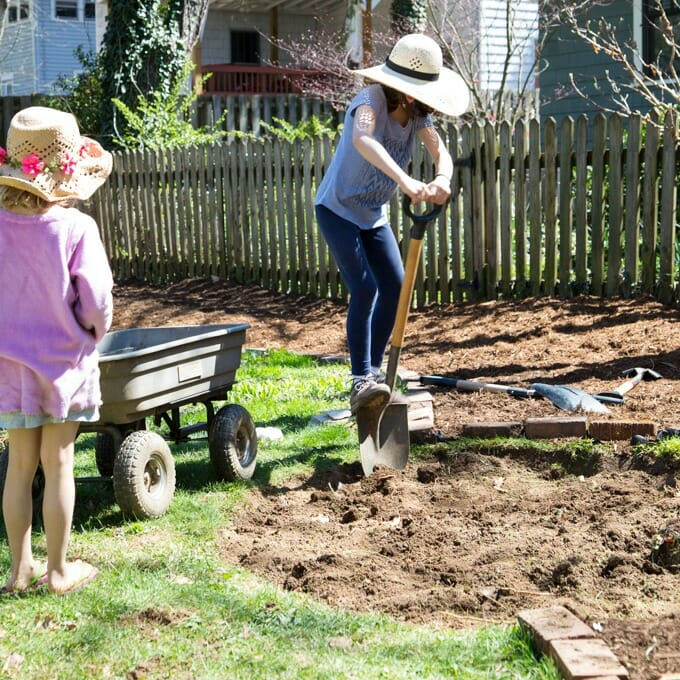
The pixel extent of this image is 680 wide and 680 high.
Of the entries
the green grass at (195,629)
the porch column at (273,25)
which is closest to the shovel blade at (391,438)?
the green grass at (195,629)

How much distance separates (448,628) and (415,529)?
0.98 m

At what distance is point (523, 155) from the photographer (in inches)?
363

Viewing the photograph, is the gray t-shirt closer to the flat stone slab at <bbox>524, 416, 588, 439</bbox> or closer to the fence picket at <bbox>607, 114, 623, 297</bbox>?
the flat stone slab at <bbox>524, 416, 588, 439</bbox>

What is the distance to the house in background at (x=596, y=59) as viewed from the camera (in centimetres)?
1478

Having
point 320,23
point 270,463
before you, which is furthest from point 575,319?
point 320,23

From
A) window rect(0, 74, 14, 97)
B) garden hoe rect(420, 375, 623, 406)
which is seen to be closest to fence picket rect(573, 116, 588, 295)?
garden hoe rect(420, 375, 623, 406)

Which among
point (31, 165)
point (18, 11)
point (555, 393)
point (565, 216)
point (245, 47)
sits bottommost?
point (555, 393)

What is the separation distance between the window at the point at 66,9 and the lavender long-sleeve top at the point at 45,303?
1301 inches

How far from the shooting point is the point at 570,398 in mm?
5793

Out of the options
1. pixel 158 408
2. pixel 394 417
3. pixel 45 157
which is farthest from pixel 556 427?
pixel 45 157

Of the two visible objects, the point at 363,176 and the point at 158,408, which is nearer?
the point at 158,408

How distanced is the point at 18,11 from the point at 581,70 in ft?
77.7

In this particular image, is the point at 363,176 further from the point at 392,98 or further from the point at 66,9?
the point at 66,9

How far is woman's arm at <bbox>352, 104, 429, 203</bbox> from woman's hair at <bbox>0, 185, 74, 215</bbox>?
1651mm
